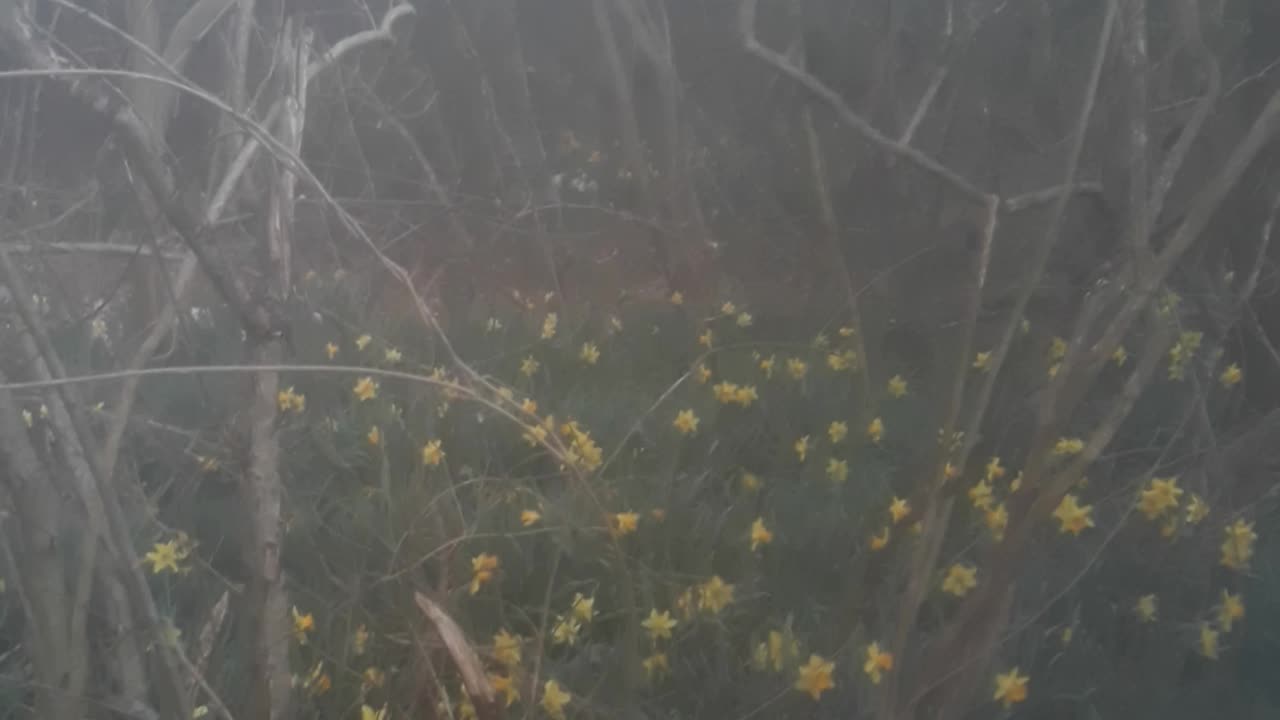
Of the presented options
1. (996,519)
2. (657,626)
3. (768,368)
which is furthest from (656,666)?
(768,368)

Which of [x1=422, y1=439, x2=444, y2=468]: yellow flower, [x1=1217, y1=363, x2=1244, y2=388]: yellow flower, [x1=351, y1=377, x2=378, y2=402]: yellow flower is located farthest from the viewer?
[x1=351, y1=377, x2=378, y2=402]: yellow flower

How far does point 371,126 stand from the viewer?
4.09 meters

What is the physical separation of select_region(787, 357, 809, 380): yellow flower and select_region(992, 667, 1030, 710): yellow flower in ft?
4.37

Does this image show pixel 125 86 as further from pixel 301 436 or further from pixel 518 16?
pixel 518 16

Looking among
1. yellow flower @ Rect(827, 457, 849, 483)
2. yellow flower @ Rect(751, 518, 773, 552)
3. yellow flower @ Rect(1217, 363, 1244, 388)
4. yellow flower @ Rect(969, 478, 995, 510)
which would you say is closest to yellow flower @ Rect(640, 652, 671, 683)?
yellow flower @ Rect(751, 518, 773, 552)

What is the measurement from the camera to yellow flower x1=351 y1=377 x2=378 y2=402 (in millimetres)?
2693

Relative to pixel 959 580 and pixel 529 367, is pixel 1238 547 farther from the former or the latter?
pixel 529 367

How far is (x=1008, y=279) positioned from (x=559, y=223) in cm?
132

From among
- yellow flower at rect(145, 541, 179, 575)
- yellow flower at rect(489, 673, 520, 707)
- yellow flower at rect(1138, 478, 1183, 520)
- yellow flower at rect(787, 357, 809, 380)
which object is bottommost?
yellow flower at rect(787, 357, 809, 380)

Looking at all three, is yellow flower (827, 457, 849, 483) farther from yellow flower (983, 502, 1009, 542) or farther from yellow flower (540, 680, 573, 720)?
yellow flower (540, 680, 573, 720)

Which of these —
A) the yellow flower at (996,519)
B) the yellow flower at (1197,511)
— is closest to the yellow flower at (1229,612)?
the yellow flower at (1197,511)

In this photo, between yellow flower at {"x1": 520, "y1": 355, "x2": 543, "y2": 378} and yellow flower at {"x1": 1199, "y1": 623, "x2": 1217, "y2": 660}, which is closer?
yellow flower at {"x1": 1199, "y1": 623, "x2": 1217, "y2": 660}

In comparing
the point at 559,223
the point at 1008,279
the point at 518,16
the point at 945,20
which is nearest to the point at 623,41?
the point at 518,16

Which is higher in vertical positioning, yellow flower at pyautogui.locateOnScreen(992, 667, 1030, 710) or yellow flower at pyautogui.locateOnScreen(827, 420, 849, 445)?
yellow flower at pyautogui.locateOnScreen(992, 667, 1030, 710)
